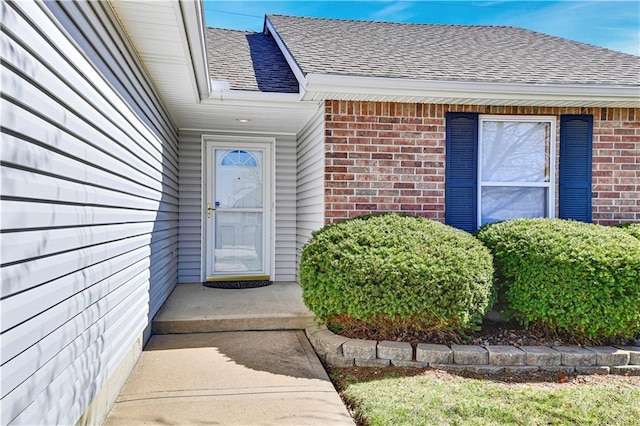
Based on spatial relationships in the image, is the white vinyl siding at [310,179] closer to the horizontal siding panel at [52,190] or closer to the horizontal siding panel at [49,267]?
the horizontal siding panel at [52,190]

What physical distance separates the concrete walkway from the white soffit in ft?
8.20

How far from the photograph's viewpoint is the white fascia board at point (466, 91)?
14.3 feet

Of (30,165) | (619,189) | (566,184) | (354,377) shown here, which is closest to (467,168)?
(566,184)

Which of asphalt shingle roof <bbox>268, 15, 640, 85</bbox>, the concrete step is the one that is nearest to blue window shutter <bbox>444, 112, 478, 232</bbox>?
→ asphalt shingle roof <bbox>268, 15, 640, 85</bbox>

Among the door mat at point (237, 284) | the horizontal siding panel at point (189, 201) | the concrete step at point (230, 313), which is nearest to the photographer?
the concrete step at point (230, 313)

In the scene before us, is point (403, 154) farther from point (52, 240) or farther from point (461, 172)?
point (52, 240)

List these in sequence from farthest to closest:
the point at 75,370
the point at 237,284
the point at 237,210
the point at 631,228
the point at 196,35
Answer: the point at 237,210 < the point at 237,284 < the point at 631,228 < the point at 196,35 < the point at 75,370

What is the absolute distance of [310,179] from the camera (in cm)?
559

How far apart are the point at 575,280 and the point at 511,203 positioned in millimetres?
1557

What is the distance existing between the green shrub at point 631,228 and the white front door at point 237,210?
4613 mm

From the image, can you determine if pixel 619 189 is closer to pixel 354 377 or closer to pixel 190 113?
pixel 354 377

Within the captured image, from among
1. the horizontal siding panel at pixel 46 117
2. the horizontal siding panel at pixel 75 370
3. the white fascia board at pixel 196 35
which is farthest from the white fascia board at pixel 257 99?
the horizontal siding panel at pixel 75 370

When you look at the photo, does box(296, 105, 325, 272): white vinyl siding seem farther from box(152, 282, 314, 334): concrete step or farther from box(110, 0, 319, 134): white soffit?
box(152, 282, 314, 334): concrete step

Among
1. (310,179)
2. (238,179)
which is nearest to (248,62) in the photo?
(238,179)
